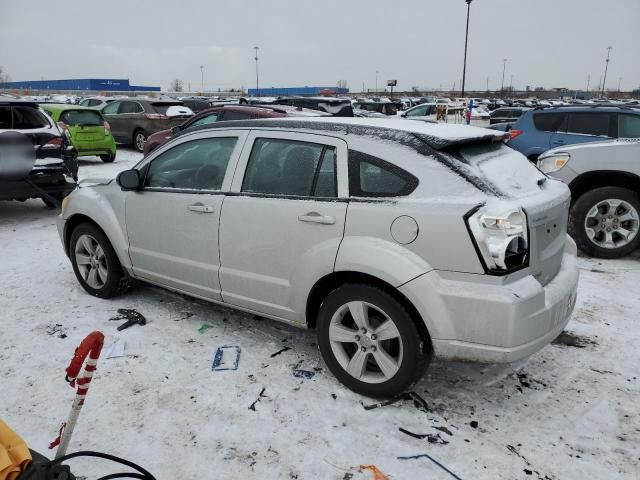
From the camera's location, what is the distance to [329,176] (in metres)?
3.15

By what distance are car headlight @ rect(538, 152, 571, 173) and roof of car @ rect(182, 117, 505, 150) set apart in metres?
3.02

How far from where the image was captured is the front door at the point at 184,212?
12.2ft

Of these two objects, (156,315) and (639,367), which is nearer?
(639,367)

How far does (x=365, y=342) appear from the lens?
3.06 metres

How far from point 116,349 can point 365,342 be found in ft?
6.30

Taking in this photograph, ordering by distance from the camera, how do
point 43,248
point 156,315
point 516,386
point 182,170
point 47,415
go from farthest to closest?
point 43,248 → point 156,315 → point 182,170 → point 516,386 → point 47,415

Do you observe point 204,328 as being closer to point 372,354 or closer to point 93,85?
point 372,354

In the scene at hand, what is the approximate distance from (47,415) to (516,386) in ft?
9.55

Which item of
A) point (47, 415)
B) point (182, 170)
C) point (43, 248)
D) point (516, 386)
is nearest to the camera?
point (47, 415)

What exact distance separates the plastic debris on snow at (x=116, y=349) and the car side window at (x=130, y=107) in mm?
13311

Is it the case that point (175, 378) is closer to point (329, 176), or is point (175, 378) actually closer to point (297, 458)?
point (297, 458)

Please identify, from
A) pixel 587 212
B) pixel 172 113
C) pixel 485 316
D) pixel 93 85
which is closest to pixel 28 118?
pixel 485 316

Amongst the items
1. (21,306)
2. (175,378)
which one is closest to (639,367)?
(175,378)

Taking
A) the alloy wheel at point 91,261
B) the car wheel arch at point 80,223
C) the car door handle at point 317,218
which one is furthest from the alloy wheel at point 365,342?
the alloy wheel at point 91,261
